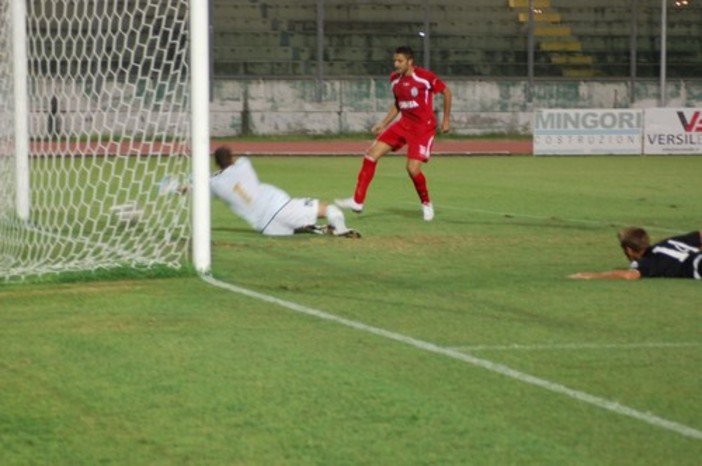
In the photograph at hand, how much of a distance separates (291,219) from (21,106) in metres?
2.88

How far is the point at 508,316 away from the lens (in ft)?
30.7

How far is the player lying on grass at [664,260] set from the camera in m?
11.0

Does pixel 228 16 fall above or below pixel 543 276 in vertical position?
above

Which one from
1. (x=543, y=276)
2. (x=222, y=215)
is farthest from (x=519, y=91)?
(x=543, y=276)

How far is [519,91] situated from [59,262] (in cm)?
3174

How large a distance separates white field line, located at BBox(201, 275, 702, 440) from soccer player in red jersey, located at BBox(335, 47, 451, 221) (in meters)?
6.31

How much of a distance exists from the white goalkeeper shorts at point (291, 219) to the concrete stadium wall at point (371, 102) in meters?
26.1

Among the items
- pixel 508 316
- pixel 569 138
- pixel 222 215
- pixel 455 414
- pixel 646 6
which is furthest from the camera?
→ pixel 646 6

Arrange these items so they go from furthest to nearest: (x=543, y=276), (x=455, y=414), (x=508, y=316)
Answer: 1. (x=543, y=276)
2. (x=508, y=316)
3. (x=455, y=414)

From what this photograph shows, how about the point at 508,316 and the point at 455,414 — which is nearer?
the point at 455,414

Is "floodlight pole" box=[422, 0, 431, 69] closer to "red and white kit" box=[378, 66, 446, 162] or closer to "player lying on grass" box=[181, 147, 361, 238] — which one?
"red and white kit" box=[378, 66, 446, 162]

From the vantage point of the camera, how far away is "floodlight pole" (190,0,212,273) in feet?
36.0

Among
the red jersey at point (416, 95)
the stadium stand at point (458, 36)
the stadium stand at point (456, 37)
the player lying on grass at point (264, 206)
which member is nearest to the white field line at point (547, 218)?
the red jersey at point (416, 95)

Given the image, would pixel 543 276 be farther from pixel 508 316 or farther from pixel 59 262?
pixel 59 262
